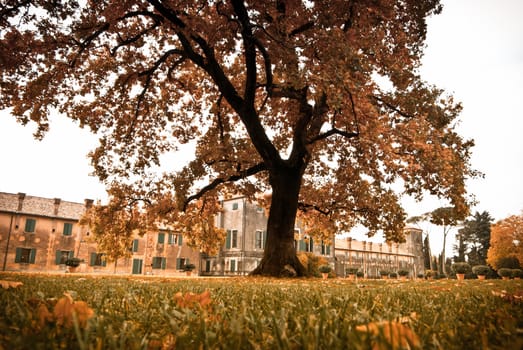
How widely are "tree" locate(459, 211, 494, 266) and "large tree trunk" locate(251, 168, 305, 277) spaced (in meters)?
64.1

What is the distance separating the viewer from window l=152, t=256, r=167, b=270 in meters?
41.3

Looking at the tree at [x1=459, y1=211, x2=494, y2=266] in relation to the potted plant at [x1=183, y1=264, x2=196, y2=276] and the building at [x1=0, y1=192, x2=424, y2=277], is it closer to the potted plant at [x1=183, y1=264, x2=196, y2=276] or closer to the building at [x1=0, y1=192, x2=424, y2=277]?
the building at [x1=0, y1=192, x2=424, y2=277]

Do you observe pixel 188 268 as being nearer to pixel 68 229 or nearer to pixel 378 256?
pixel 68 229

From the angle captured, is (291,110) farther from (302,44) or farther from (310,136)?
(302,44)

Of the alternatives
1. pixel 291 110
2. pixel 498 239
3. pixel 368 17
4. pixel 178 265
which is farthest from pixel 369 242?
pixel 368 17

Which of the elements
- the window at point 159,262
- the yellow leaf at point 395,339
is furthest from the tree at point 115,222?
the window at point 159,262

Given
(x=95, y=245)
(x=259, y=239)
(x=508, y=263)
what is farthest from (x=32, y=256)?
(x=508, y=263)

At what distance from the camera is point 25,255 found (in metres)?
34.8

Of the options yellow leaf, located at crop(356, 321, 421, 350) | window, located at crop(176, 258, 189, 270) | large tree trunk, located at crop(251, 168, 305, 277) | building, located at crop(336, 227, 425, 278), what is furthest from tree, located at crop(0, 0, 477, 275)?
building, located at crop(336, 227, 425, 278)

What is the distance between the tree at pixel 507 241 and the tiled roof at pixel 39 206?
46.0m

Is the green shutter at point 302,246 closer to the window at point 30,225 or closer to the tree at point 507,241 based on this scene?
the tree at point 507,241

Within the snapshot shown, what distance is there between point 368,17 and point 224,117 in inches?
316

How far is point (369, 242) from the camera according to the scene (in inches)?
2264

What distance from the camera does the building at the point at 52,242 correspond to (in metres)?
34.7
